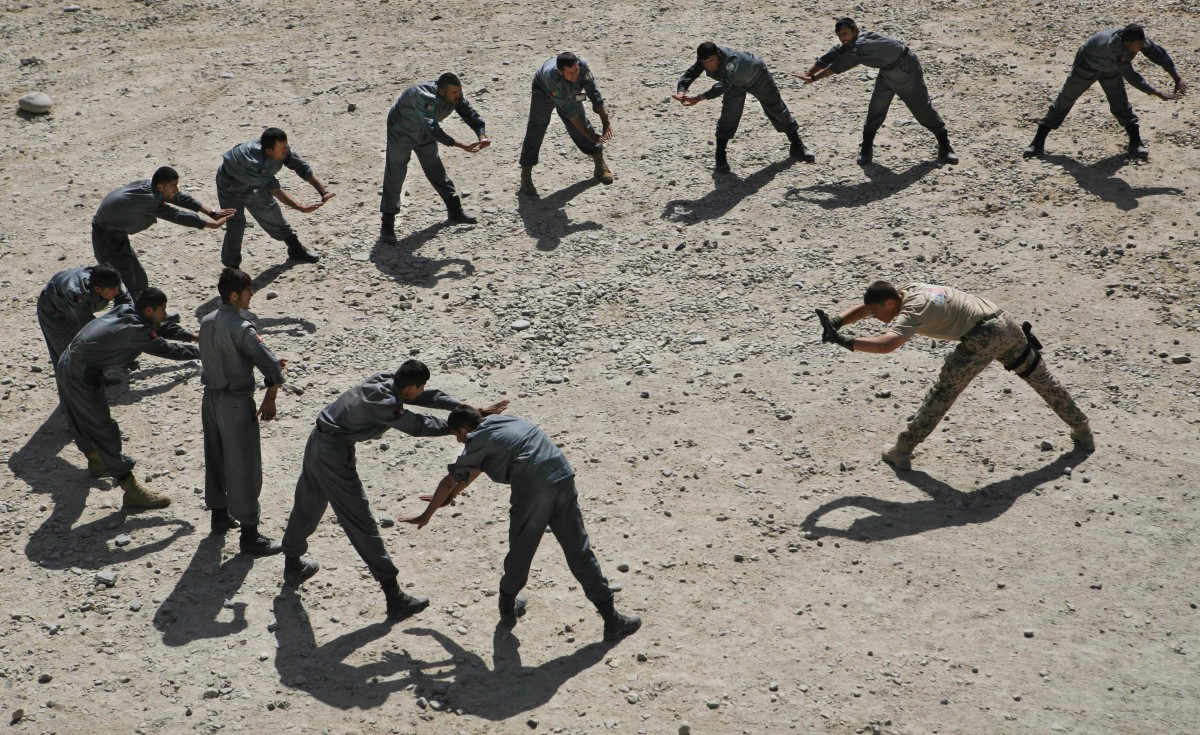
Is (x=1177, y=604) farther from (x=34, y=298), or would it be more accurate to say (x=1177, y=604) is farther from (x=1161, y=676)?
(x=34, y=298)

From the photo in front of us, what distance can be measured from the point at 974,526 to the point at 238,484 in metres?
4.92

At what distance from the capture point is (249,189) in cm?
1068

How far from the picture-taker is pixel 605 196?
38.9ft

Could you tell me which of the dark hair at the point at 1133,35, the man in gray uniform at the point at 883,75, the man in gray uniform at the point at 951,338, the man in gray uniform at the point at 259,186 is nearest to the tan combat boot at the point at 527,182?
the man in gray uniform at the point at 259,186

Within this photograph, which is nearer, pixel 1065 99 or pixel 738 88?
pixel 1065 99

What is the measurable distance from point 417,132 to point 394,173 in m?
0.47

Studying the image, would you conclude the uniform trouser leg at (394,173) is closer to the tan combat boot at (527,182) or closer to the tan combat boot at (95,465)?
the tan combat boot at (527,182)

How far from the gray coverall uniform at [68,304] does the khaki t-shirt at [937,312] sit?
19.2ft

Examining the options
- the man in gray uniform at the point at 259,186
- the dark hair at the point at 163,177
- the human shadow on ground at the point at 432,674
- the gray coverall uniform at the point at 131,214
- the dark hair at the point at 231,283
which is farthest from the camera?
the man in gray uniform at the point at 259,186

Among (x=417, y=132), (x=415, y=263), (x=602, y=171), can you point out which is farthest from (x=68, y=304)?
(x=602, y=171)

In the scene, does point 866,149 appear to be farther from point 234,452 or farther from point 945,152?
point 234,452

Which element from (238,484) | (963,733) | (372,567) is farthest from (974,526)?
(238,484)

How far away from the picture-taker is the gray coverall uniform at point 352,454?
22.0ft

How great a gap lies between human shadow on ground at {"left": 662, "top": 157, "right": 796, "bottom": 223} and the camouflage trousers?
13.2 ft
